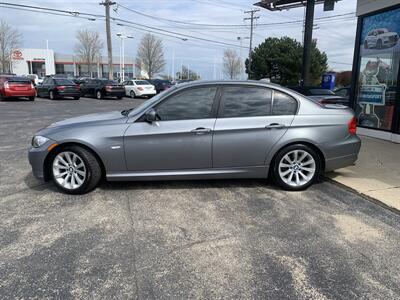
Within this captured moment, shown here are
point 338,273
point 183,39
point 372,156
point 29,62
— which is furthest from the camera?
point 29,62

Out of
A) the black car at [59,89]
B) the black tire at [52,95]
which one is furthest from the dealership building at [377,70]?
the black tire at [52,95]

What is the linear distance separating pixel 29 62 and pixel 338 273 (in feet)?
298

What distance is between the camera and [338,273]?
312 centimetres

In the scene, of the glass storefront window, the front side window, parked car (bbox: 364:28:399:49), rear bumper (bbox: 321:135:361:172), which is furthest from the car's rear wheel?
rear bumper (bbox: 321:135:361:172)

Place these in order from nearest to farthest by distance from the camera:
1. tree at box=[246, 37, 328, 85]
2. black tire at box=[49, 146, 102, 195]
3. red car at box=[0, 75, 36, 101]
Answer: black tire at box=[49, 146, 102, 195] < red car at box=[0, 75, 36, 101] < tree at box=[246, 37, 328, 85]

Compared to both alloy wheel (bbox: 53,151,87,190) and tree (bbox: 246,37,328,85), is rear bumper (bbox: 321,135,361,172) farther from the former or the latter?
tree (bbox: 246,37,328,85)

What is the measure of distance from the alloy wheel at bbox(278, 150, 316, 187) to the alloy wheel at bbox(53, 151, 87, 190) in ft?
9.29

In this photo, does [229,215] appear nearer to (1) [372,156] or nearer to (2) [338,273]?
(2) [338,273]

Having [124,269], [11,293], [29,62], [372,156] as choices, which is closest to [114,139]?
[124,269]

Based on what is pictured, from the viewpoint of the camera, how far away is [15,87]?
21391 millimetres

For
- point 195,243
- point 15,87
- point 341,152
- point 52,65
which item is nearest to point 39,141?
point 195,243

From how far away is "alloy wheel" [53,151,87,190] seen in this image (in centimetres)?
495

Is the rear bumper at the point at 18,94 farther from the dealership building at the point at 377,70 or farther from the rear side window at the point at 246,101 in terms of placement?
the rear side window at the point at 246,101

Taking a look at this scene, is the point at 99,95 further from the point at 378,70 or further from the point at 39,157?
the point at 39,157
